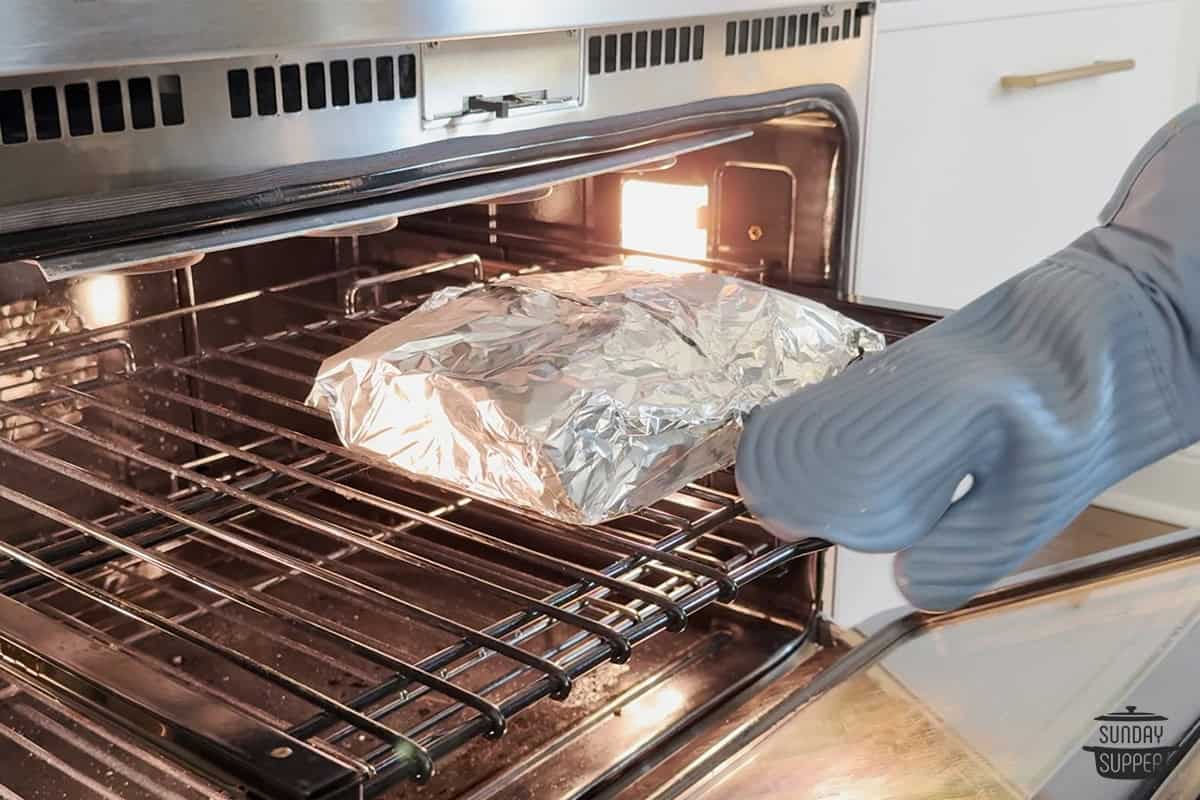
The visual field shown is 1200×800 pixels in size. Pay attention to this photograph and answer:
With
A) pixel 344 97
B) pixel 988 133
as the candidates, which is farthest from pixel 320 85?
pixel 988 133

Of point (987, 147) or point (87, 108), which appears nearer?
point (87, 108)

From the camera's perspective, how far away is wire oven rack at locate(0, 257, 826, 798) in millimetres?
501

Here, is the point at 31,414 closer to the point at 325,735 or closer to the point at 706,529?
the point at 325,735

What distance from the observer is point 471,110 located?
→ 2.10ft

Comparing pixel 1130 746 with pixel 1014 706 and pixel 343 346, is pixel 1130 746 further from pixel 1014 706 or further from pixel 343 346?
pixel 343 346

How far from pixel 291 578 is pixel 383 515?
0.14 m

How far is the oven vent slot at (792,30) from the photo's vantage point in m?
0.80

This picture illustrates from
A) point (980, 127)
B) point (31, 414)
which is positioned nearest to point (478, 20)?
point (31, 414)

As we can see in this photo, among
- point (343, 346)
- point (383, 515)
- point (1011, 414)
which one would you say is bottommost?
point (383, 515)

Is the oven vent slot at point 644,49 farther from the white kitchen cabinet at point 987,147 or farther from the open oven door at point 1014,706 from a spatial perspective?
the open oven door at point 1014,706

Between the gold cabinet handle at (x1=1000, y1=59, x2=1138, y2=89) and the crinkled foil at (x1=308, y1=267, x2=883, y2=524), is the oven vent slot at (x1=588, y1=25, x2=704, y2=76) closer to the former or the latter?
the crinkled foil at (x1=308, y1=267, x2=883, y2=524)

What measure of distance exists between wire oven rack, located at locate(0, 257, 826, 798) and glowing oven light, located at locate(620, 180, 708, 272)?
0.15 meters

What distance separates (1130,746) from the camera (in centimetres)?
73

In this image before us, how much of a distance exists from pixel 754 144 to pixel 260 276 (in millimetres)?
411
